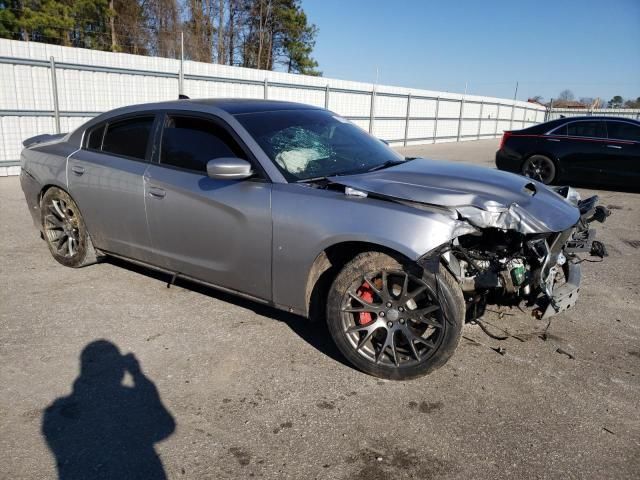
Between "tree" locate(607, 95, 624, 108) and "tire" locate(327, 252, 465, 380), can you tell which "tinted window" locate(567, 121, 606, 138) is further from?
"tree" locate(607, 95, 624, 108)

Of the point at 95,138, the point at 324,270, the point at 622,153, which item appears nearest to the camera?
the point at 324,270

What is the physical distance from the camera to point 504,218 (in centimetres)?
307

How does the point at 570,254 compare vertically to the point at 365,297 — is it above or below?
above

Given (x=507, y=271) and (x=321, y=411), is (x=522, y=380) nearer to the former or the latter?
(x=507, y=271)

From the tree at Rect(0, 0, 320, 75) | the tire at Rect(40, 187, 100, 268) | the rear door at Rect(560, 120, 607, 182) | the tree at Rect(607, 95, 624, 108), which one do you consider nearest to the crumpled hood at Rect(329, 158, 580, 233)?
the tire at Rect(40, 187, 100, 268)

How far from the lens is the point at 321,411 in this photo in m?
2.82

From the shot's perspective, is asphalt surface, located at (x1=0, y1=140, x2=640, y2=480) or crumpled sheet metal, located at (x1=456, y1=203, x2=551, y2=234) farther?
crumpled sheet metal, located at (x1=456, y1=203, x2=551, y2=234)

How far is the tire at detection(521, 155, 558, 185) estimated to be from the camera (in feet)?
34.2

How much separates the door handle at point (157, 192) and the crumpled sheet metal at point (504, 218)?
2.20 meters

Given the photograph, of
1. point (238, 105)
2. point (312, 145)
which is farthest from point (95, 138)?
point (312, 145)

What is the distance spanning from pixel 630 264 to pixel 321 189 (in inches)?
167

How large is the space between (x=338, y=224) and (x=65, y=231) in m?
3.18

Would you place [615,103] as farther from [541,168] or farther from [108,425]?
[108,425]

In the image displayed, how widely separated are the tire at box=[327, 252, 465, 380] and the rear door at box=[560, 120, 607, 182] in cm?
846
